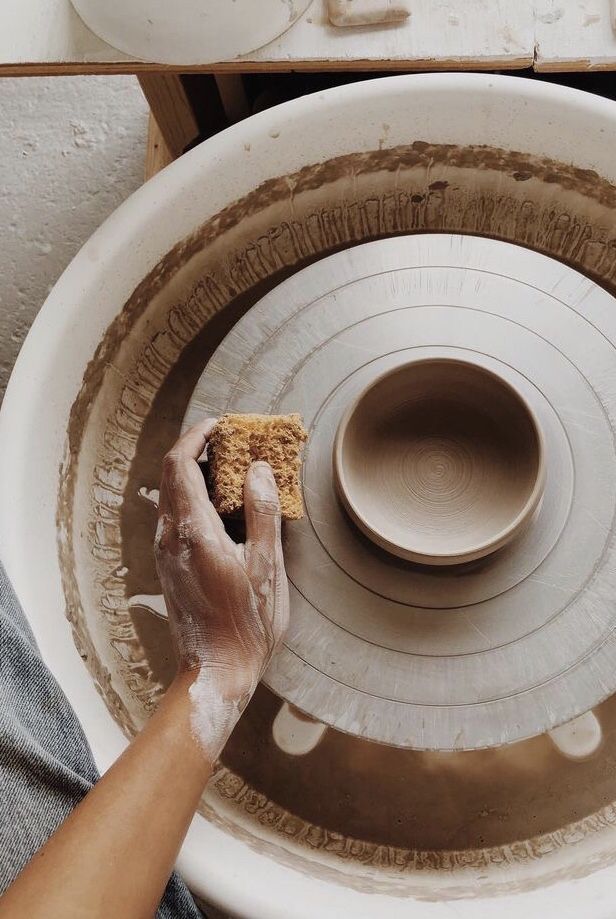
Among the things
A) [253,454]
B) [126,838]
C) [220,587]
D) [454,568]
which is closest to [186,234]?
[253,454]

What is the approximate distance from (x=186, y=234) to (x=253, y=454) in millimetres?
745

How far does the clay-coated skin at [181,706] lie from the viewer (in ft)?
3.63

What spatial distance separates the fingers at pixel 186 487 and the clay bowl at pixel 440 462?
0.26 meters

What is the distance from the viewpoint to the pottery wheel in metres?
1.41

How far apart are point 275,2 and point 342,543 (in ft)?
3.90

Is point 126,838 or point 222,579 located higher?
point 222,579

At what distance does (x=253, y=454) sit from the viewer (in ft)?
4.88

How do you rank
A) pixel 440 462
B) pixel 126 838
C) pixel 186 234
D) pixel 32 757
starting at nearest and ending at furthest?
1. pixel 126 838
2. pixel 32 757
3. pixel 440 462
4. pixel 186 234

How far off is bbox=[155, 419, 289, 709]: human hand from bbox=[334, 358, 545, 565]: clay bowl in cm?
18

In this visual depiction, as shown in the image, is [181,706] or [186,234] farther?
[186,234]

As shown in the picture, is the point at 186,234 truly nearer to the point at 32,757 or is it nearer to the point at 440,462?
the point at 440,462

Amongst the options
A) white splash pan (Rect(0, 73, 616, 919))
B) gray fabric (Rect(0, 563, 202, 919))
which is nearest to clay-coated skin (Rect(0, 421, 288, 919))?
gray fabric (Rect(0, 563, 202, 919))

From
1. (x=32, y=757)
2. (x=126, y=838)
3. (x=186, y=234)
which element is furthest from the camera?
(x=186, y=234)

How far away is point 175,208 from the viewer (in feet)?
6.04
